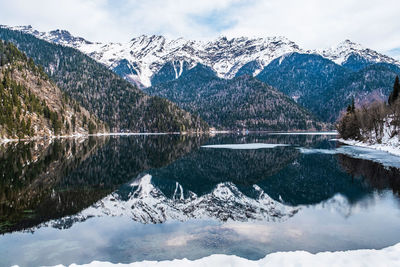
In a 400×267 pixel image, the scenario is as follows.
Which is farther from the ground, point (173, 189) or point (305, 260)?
point (305, 260)

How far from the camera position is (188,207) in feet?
96.5

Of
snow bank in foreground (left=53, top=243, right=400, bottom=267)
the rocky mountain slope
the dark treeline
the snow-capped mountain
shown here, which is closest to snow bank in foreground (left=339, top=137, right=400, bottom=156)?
the dark treeline

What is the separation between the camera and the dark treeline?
89681mm

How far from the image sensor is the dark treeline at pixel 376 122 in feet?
294

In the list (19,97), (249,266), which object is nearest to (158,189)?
(249,266)

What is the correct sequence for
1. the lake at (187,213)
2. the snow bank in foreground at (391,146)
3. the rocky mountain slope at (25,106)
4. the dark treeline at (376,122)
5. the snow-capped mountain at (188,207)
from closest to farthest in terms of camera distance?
the lake at (187,213) < the snow-capped mountain at (188,207) < the snow bank in foreground at (391,146) < the dark treeline at (376,122) < the rocky mountain slope at (25,106)

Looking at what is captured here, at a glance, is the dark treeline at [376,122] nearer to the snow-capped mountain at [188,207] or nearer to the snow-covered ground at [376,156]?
the snow-covered ground at [376,156]

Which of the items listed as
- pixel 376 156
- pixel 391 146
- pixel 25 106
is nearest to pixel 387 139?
pixel 391 146

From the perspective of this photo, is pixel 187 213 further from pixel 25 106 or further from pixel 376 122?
pixel 25 106

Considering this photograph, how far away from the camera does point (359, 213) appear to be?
86.6 feet

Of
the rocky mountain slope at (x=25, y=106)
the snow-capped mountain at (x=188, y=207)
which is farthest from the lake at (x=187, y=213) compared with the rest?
the rocky mountain slope at (x=25, y=106)

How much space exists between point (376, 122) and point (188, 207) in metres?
93.1

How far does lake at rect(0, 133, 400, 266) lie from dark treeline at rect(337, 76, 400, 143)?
49258mm

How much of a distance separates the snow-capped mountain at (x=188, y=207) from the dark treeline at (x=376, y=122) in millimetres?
72201
